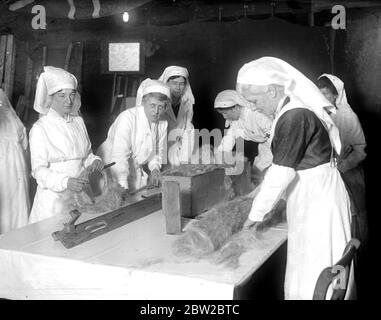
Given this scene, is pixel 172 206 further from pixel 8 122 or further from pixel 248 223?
pixel 8 122

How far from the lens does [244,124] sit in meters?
4.71

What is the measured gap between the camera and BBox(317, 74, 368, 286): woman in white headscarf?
3.85 meters

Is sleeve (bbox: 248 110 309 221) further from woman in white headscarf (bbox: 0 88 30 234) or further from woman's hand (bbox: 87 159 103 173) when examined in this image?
woman in white headscarf (bbox: 0 88 30 234)

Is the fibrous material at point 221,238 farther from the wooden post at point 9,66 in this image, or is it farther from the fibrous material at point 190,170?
the wooden post at point 9,66

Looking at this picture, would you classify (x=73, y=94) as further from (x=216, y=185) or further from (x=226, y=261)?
(x=226, y=261)

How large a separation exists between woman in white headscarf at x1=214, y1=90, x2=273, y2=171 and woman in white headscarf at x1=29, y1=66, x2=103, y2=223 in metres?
1.81

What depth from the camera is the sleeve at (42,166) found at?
296 centimetres

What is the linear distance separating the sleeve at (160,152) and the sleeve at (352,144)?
5.42 feet

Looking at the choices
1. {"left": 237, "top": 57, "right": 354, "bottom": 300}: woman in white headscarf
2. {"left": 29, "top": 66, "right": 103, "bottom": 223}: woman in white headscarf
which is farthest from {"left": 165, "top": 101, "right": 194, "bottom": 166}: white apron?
{"left": 237, "top": 57, "right": 354, "bottom": 300}: woman in white headscarf

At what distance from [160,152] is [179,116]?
653 millimetres

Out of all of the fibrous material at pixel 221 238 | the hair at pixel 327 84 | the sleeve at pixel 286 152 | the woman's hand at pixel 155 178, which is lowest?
the fibrous material at pixel 221 238

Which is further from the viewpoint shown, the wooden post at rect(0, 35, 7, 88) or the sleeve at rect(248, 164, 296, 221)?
the wooden post at rect(0, 35, 7, 88)

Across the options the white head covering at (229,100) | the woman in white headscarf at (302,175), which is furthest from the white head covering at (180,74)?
the woman in white headscarf at (302,175)

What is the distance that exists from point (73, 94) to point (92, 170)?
63 centimetres
